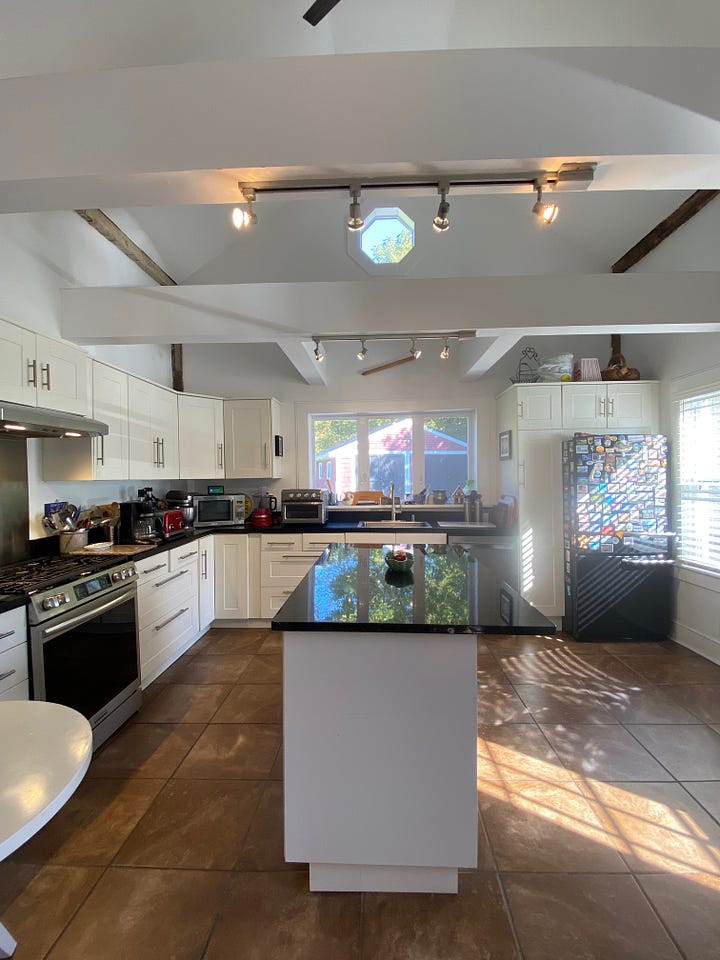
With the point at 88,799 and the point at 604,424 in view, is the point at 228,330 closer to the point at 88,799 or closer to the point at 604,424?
the point at 88,799

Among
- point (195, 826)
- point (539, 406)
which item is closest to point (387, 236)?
point (539, 406)

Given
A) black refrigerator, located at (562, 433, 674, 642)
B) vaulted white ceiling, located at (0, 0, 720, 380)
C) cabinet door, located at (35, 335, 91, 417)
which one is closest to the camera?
vaulted white ceiling, located at (0, 0, 720, 380)

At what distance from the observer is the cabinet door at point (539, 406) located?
368 cm

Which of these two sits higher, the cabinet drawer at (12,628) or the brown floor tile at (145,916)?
the cabinet drawer at (12,628)

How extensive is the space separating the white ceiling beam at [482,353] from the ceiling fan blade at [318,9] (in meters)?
1.94

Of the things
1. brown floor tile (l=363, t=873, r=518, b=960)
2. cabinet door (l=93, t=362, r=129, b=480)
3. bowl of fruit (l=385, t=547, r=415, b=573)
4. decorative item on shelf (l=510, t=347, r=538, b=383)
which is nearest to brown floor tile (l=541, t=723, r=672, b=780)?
brown floor tile (l=363, t=873, r=518, b=960)

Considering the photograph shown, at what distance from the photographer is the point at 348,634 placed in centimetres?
138

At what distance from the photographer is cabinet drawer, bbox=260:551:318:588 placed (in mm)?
3764

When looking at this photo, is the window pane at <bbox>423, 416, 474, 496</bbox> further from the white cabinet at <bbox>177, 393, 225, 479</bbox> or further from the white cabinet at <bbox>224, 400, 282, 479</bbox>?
the white cabinet at <bbox>177, 393, 225, 479</bbox>

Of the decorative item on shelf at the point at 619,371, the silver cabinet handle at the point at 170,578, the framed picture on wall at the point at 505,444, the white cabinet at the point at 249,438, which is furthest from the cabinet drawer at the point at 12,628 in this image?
the decorative item on shelf at the point at 619,371

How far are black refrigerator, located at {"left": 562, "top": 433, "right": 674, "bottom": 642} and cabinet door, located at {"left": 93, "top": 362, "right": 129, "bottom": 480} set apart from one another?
3.42 meters

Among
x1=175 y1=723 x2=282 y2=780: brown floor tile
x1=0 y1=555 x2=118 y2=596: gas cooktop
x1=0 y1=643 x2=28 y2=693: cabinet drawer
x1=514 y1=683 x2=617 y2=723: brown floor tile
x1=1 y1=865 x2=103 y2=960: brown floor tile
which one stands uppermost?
x1=0 y1=555 x2=118 y2=596: gas cooktop

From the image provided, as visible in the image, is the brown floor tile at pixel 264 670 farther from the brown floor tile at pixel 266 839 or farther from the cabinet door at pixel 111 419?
the cabinet door at pixel 111 419

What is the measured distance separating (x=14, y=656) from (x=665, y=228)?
4831 mm
